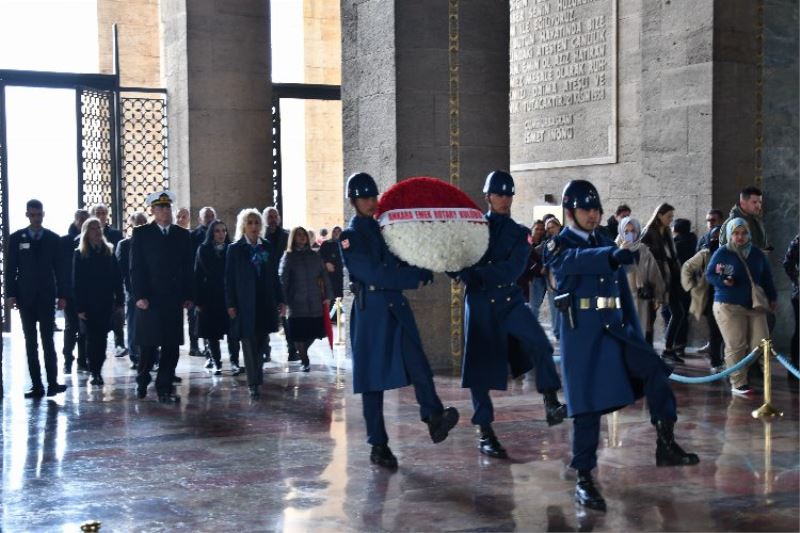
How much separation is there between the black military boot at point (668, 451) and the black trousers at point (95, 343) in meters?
6.11

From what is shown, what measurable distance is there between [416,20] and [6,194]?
713 cm

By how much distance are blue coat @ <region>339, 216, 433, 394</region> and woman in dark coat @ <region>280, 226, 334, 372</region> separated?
467 cm

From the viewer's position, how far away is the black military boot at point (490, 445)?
7.69m

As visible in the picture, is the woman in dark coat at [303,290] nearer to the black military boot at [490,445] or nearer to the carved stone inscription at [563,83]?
the black military boot at [490,445]

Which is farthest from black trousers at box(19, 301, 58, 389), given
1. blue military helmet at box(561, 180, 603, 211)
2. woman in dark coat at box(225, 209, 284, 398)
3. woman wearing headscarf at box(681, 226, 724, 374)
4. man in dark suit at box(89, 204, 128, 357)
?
woman wearing headscarf at box(681, 226, 724, 374)

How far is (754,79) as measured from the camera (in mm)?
13406

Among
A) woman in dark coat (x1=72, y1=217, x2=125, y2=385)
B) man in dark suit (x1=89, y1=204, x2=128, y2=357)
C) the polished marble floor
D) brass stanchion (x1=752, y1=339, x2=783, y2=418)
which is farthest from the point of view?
man in dark suit (x1=89, y1=204, x2=128, y2=357)

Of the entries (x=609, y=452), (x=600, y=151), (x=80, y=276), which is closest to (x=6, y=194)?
(x=80, y=276)

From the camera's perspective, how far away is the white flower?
290 inches

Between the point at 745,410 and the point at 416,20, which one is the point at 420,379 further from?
the point at 416,20

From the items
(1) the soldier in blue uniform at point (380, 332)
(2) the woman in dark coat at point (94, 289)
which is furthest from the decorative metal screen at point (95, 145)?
(1) the soldier in blue uniform at point (380, 332)

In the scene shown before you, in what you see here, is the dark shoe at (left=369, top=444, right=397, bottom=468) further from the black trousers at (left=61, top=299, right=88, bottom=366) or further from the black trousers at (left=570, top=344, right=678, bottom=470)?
the black trousers at (left=61, top=299, right=88, bottom=366)

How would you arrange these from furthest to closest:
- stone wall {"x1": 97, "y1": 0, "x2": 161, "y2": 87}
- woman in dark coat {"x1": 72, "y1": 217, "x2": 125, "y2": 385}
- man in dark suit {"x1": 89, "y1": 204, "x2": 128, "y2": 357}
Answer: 1. stone wall {"x1": 97, "y1": 0, "x2": 161, "y2": 87}
2. man in dark suit {"x1": 89, "y1": 204, "x2": 128, "y2": 357}
3. woman in dark coat {"x1": 72, "y1": 217, "x2": 125, "y2": 385}

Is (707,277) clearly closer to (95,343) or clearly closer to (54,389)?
(95,343)
